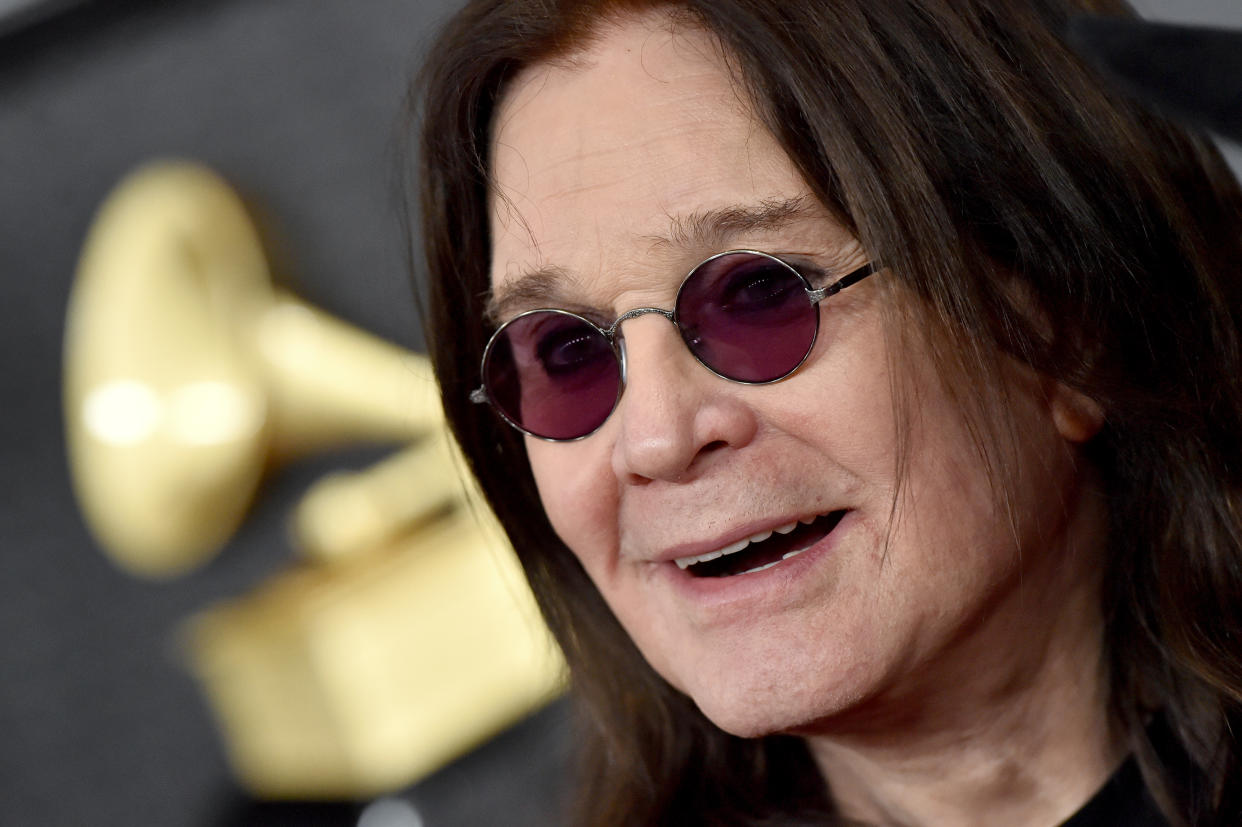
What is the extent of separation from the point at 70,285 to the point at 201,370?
0.47 m

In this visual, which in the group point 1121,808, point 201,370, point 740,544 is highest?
point 740,544

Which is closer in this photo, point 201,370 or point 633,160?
point 633,160

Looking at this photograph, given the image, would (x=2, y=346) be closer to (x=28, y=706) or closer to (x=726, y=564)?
(x=28, y=706)

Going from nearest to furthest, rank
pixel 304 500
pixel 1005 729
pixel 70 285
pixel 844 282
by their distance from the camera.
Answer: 1. pixel 844 282
2. pixel 1005 729
3. pixel 304 500
4. pixel 70 285

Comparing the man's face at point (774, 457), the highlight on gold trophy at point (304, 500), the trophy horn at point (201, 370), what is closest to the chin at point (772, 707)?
the man's face at point (774, 457)

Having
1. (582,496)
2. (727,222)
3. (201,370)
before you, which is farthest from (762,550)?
(201,370)

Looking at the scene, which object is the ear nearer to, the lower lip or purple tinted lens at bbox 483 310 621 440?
the lower lip

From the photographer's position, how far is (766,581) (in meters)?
1.02

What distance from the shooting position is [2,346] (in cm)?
272

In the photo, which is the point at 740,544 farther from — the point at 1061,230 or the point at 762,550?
the point at 1061,230

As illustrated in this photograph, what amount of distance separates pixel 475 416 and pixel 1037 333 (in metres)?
0.56

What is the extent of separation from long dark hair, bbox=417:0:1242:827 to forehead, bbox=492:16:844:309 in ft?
0.07

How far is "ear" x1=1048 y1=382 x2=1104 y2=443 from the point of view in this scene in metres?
1.07

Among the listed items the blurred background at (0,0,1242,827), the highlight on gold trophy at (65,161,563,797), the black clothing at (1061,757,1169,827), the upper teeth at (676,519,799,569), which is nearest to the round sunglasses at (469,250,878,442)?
the upper teeth at (676,519,799,569)
